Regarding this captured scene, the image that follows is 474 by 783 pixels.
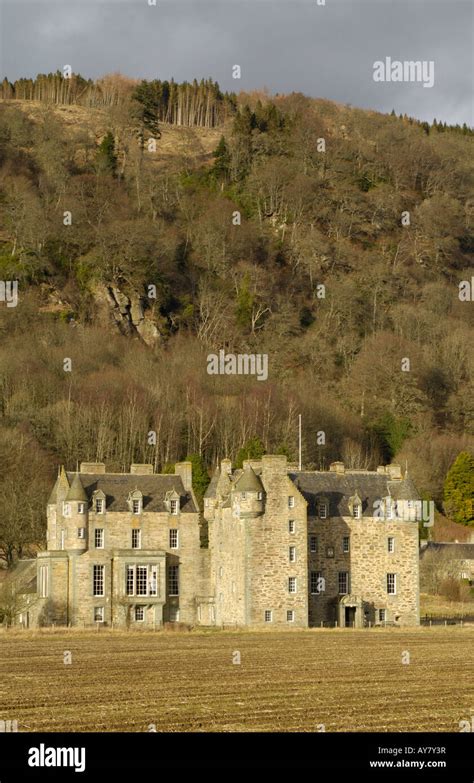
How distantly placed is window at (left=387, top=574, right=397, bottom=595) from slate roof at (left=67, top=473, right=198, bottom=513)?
11.0 m

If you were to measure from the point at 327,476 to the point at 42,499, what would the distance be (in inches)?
950

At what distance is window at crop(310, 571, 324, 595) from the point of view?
248 feet

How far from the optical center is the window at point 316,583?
75688 mm

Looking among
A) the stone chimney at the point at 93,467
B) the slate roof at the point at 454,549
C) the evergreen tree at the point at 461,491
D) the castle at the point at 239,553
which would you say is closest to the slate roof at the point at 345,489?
the castle at the point at 239,553

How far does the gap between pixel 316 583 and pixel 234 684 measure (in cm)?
3645

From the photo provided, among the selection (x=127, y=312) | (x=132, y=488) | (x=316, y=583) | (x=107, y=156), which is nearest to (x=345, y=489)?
(x=316, y=583)

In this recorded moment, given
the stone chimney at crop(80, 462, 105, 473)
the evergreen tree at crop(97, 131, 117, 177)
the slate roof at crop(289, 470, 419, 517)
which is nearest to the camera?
the slate roof at crop(289, 470, 419, 517)

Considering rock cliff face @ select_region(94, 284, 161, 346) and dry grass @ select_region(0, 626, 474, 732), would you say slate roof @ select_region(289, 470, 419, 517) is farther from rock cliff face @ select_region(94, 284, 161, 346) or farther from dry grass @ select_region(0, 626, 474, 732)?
rock cliff face @ select_region(94, 284, 161, 346)

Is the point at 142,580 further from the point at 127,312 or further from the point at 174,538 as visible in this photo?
the point at 127,312

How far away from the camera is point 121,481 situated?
3100 inches

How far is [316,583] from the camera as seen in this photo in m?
75.8

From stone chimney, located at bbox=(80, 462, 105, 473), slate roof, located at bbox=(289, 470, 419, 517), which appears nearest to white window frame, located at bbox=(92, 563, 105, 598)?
stone chimney, located at bbox=(80, 462, 105, 473)

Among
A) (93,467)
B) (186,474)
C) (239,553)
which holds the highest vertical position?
(93,467)
